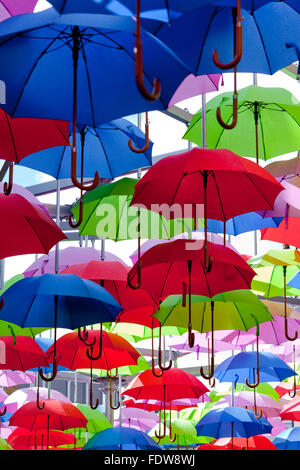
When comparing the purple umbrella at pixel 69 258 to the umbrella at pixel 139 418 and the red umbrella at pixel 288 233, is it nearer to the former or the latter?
the red umbrella at pixel 288 233

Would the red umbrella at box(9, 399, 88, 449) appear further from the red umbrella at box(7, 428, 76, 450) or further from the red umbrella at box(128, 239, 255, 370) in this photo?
the red umbrella at box(128, 239, 255, 370)

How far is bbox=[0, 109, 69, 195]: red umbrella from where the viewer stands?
117 inches

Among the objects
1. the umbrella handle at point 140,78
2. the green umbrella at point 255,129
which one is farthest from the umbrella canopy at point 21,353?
the umbrella handle at point 140,78

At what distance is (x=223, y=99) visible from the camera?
3.82m

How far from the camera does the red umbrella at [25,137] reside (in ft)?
9.74

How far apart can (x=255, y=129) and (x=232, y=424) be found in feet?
14.6

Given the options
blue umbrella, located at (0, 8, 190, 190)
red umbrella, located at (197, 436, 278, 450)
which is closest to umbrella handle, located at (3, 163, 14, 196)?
blue umbrella, located at (0, 8, 190, 190)

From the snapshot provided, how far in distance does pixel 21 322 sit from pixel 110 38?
7.67ft

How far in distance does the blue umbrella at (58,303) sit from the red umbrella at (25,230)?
39cm

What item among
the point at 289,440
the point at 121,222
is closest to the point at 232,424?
the point at 289,440

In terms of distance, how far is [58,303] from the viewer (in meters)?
4.23

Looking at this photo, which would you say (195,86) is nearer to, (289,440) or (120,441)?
(120,441)
